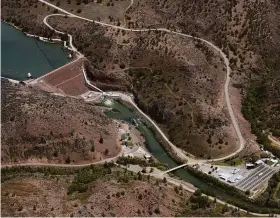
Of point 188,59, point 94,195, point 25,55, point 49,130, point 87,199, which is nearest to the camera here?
point 87,199

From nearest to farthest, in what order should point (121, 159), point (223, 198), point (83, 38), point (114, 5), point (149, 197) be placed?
point (149, 197), point (223, 198), point (121, 159), point (83, 38), point (114, 5)

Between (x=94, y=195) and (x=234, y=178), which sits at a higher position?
(x=234, y=178)

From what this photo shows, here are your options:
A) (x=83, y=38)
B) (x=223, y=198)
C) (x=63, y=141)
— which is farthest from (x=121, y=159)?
(x=83, y=38)

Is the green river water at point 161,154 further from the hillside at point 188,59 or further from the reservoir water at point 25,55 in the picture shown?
the reservoir water at point 25,55

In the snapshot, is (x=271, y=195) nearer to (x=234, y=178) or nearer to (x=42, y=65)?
(x=234, y=178)

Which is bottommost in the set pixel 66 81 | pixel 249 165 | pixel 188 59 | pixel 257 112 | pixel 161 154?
pixel 161 154

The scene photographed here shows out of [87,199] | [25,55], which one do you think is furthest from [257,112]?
[25,55]

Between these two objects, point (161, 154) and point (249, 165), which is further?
point (161, 154)

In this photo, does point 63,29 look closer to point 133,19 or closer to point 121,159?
point 133,19
